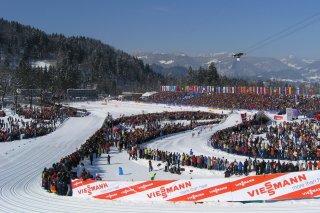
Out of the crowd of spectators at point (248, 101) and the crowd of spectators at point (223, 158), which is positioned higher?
the crowd of spectators at point (248, 101)

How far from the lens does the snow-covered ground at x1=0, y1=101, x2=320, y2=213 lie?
16.0m

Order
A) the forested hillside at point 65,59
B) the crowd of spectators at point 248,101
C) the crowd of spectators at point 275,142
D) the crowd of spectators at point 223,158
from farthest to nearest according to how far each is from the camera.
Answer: the forested hillside at point 65,59
the crowd of spectators at point 248,101
the crowd of spectators at point 275,142
the crowd of spectators at point 223,158

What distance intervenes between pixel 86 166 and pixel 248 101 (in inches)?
1703

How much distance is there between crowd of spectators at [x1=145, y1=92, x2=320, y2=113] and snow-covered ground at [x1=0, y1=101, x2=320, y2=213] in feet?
36.8

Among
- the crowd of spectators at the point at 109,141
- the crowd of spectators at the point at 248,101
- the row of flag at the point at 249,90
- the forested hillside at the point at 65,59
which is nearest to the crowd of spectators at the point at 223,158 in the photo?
the crowd of spectators at the point at 109,141

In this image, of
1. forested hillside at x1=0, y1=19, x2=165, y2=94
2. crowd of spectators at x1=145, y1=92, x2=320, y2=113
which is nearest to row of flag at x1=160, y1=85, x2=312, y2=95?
crowd of spectators at x1=145, y1=92, x2=320, y2=113

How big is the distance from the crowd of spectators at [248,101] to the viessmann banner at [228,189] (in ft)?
124

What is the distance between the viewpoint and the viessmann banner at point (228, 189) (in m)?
15.7

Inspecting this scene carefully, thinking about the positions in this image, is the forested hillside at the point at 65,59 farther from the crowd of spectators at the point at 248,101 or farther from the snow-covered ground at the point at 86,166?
the snow-covered ground at the point at 86,166

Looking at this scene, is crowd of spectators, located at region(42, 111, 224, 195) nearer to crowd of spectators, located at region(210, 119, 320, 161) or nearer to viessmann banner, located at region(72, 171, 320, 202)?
viessmann banner, located at region(72, 171, 320, 202)

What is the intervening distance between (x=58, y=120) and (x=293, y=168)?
1402 inches

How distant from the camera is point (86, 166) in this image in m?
26.3

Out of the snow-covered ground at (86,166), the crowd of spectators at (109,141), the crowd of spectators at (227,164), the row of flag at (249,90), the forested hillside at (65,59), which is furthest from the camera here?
the forested hillside at (65,59)

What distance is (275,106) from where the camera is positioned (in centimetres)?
5853
